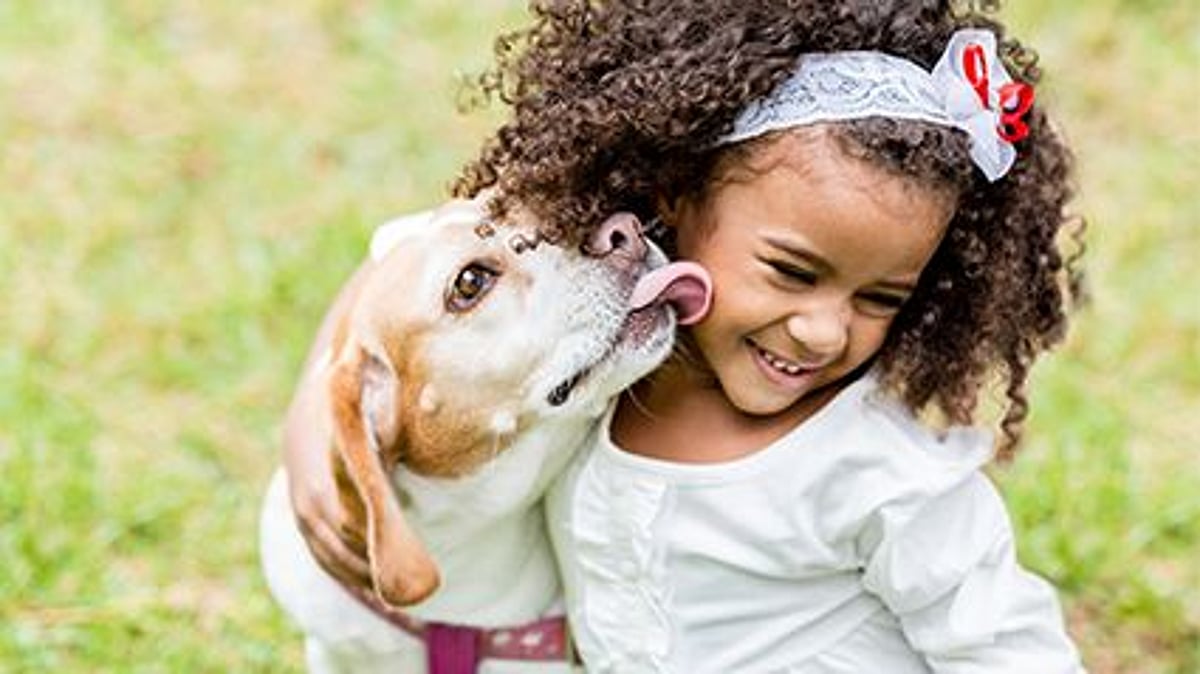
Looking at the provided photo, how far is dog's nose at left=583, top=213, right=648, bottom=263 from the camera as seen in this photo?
312 cm

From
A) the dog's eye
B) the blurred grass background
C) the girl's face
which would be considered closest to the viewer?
the girl's face

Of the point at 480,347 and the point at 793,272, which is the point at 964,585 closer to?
the point at 793,272

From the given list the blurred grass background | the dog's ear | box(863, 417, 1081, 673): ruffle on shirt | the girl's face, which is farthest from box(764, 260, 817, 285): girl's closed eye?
the blurred grass background

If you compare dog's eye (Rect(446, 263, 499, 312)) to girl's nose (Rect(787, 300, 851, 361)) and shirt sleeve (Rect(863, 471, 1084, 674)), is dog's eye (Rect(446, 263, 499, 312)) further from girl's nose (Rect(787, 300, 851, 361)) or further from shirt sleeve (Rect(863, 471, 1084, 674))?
shirt sleeve (Rect(863, 471, 1084, 674))

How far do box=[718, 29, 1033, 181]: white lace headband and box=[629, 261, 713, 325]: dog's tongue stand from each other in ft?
0.52

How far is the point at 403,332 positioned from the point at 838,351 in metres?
0.54

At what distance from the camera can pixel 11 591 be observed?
4.21m

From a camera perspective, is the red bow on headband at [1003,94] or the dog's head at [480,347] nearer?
the red bow on headband at [1003,94]

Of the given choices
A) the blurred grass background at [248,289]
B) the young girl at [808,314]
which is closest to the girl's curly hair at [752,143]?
the young girl at [808,314]

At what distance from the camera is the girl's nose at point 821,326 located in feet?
9.89

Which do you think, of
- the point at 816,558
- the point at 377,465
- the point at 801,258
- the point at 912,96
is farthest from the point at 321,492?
the point at 912,96

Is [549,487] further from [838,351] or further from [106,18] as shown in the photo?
[106,18]

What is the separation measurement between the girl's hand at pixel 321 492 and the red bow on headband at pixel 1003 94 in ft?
2.99

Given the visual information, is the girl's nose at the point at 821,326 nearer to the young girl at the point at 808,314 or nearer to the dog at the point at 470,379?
the young girl at the point at 808,314
